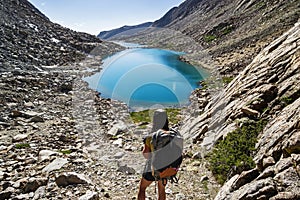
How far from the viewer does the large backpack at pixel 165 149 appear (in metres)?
4.92

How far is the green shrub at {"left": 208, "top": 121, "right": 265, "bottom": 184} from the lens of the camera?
638 cm

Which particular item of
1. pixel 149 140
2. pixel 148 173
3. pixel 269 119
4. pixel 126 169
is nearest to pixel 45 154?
pixel 126 169

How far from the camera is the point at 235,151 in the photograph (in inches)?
271

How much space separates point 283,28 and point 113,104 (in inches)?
1302

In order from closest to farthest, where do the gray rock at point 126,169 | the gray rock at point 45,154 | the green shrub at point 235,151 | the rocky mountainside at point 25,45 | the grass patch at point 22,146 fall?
1. the green shrub at point 235,151
2. the gray rock at point 126,169
3. the gray rock at point 45,154
4. the grass patch at point 22,146
5. the rocky mountainside at point 25,45

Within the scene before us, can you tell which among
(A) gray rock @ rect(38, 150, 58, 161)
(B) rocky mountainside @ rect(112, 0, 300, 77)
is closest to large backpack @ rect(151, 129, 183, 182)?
(A) gray rock @ rect(38, 150, 58, 161)

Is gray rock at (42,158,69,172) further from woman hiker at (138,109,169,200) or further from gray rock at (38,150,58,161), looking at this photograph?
woman hiker at (138,109,169,200)

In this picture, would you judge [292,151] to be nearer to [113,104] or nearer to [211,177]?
[211,177]

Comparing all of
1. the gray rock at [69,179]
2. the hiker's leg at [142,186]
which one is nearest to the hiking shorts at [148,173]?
the hiker's leg at [142,186]

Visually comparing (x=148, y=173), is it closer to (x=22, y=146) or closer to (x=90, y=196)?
(x=90, y=196)

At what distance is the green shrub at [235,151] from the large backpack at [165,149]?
6.13 feet

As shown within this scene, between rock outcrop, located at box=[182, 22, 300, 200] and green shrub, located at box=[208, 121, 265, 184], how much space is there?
268 mm

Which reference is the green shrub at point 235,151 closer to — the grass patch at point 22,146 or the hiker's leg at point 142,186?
the hiker's leg at point 142,186

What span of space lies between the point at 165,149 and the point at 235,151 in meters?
2.75
